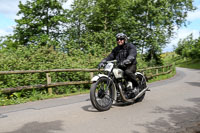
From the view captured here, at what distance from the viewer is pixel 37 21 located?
29.6 m

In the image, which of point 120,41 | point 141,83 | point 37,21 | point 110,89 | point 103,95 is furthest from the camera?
point 37,21

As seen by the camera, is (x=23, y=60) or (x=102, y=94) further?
(x=23, y=60)

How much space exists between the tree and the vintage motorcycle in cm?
2363

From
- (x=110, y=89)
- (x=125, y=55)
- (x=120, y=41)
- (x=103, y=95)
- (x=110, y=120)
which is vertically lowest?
(x=110, y=120)

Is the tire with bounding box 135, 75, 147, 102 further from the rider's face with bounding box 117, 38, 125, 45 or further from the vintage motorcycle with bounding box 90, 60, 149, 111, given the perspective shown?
the rider's face with bounding box 117, 38, 125, 45

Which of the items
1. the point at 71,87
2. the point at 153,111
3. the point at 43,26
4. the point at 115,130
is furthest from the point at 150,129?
the point at 43,26

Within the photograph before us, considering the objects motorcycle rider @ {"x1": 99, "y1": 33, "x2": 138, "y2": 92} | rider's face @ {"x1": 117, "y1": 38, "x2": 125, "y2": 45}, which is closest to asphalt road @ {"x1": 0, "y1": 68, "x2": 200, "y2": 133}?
motorcycle rider @ {"x1": 99, "y1": 33, "x2": 138, "y2": 92}

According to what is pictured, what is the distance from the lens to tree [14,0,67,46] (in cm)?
2897

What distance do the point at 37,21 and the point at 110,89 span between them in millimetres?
26198

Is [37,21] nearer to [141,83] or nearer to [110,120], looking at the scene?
[141,83]

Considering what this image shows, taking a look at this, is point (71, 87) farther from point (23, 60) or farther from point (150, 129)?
point (150, 129)

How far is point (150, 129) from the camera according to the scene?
13.0ft

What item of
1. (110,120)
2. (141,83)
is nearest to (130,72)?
(141,83)

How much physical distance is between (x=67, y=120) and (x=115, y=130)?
1219 millimetres
